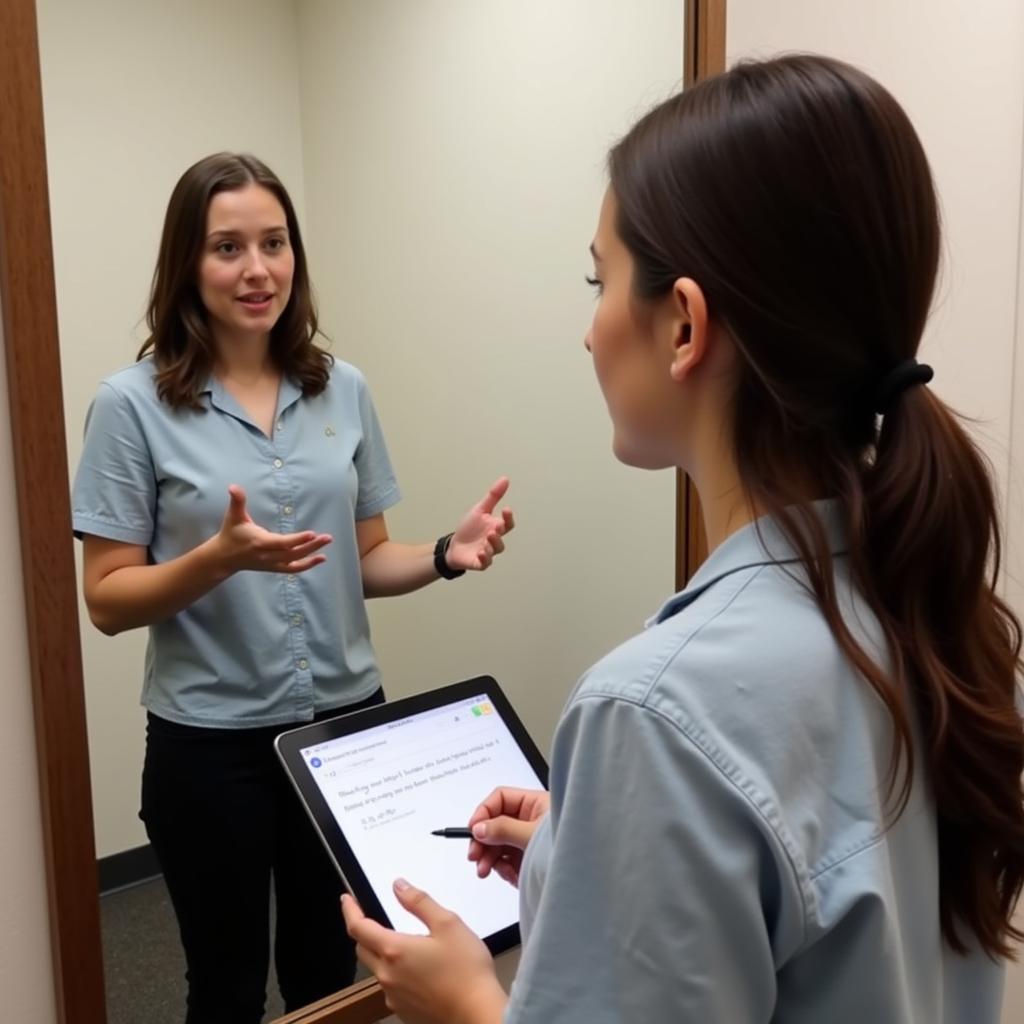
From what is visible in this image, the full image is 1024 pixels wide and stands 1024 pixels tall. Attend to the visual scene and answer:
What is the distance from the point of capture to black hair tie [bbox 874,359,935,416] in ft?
1.96

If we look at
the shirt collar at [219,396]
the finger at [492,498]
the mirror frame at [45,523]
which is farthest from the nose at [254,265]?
the finger at [492,498]

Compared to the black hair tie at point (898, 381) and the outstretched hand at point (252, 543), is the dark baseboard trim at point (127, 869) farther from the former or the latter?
the black hair tie at point (898, 381)

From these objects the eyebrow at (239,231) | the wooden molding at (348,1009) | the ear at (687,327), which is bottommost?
the wooden molding at (348,1009)

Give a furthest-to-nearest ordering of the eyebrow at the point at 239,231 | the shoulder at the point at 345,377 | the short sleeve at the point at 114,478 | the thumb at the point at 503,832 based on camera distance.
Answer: the shoulder at the point at 345,377 → the eyebrow at the point at 239,231 → the short sleeve at the point at 114,478 → the thumb at the point at 503,832

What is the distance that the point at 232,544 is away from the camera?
0.97 meters

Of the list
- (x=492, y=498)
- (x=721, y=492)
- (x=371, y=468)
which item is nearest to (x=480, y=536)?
(x=492, y=498)

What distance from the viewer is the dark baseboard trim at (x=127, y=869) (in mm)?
974

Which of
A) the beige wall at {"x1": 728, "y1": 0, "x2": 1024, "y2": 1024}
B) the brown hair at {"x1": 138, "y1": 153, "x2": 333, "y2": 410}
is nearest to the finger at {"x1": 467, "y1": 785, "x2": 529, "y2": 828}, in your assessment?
the brown hair at {"x1": 138, "y1": 153, "x2": 333, "y2": 410}

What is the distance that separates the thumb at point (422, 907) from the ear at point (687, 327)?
406 mm

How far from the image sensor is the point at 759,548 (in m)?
0.58

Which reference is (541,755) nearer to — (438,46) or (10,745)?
(10,745)

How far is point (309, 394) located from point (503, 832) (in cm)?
54

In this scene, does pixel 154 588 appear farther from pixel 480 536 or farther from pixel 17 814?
pixel 480 536

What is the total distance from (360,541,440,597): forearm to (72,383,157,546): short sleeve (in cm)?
27
